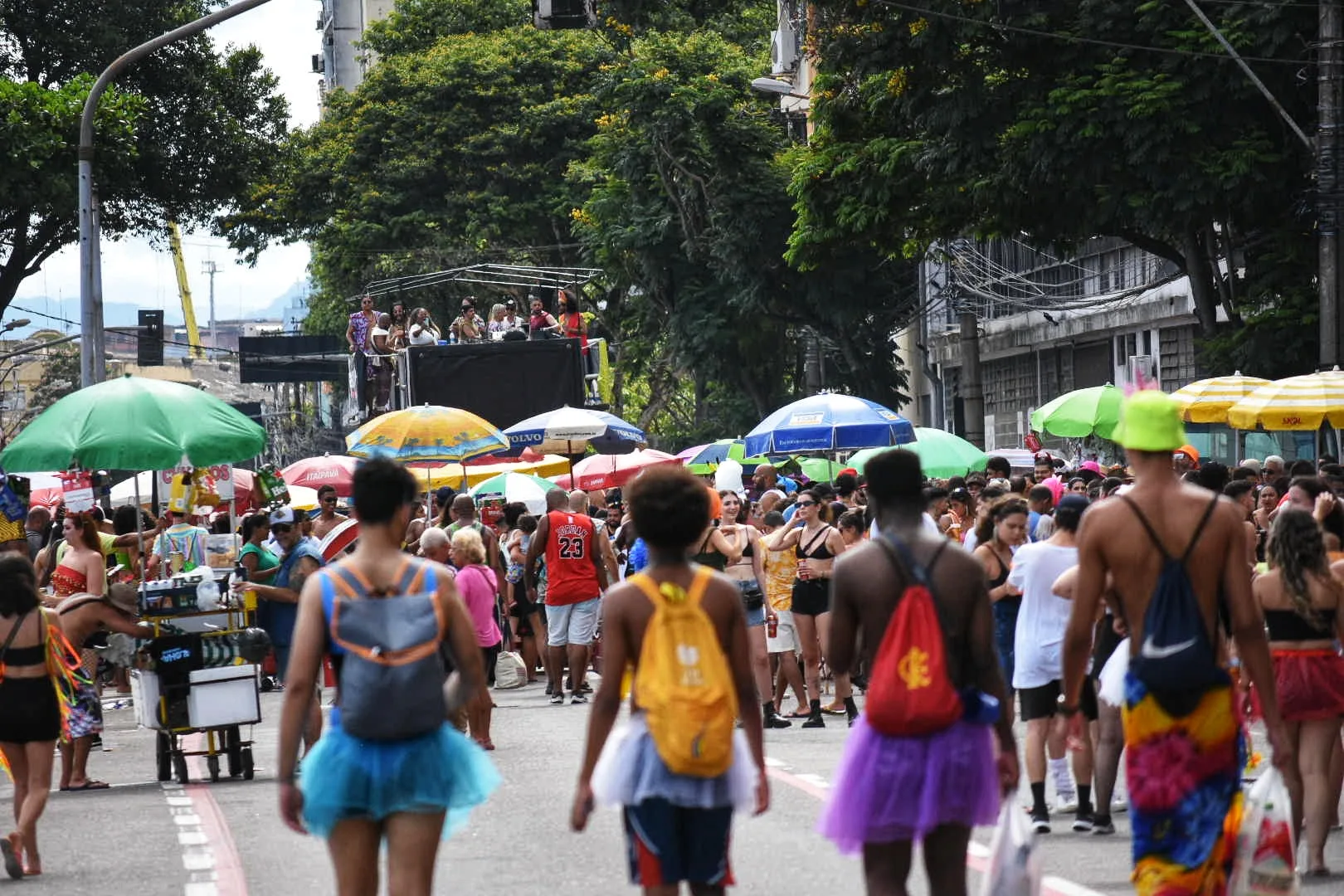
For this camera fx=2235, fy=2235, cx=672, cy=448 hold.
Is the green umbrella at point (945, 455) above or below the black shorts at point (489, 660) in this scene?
above

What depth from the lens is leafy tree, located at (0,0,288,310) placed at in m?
34.3

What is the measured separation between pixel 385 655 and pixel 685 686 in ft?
2.85

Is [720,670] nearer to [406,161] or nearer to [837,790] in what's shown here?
[837,790]

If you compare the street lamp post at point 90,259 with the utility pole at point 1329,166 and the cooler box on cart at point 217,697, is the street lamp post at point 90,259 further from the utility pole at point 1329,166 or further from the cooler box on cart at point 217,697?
the utility pole at point 1329,166

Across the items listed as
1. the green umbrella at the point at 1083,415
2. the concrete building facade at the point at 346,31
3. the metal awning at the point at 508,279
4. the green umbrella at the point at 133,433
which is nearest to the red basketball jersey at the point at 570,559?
the green umbrella at the point at 133,433

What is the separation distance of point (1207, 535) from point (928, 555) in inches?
34.2

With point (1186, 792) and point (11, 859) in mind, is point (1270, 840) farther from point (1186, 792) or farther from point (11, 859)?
point (11, 859)

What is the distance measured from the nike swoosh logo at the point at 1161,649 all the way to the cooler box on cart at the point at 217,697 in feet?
28.2

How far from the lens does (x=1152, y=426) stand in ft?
22.3

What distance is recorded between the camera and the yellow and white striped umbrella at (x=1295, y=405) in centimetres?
1762

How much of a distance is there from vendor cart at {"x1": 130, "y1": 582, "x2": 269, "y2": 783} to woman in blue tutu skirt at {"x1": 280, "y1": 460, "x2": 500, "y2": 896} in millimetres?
7967

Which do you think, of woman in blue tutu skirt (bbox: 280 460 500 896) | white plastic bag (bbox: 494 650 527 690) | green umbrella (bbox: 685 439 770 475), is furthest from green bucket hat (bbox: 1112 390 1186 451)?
green umbrella (bbox: 685 439 770 475)

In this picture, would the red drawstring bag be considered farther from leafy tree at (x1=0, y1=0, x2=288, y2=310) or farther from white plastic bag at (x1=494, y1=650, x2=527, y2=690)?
leafy tree at (x1=0, y1=0, x2=288, y2=310)

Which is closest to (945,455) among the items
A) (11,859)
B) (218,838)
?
(218,838)
